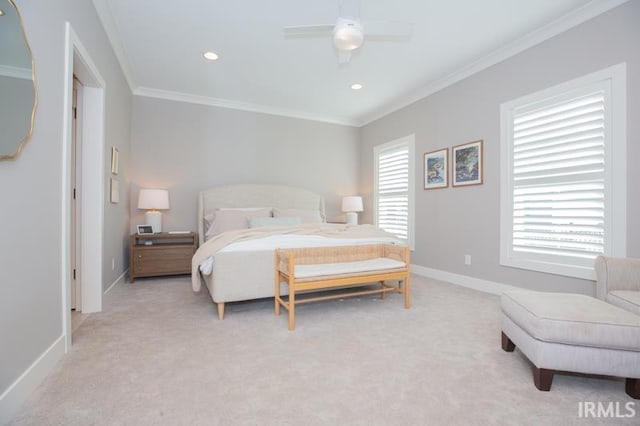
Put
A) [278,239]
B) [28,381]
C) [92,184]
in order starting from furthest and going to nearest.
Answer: [278,239] → [92,184] → [28,381]

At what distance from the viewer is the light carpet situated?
135cm

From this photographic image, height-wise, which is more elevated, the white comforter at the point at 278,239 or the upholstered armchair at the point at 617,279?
the white comforter at the point at 278,239

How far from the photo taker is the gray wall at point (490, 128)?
241 cm

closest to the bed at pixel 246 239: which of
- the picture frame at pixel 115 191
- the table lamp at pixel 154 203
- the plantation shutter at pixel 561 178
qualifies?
the table lamp at pixel 154 203

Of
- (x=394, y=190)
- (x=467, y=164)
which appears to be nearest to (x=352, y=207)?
(x=394, y=190)

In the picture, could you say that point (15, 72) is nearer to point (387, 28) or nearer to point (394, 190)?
point (387, 28)

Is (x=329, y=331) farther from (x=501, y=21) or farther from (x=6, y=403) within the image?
(x=501, y=21)

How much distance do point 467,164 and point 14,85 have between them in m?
4.04

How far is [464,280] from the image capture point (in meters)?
3.79

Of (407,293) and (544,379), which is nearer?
(544,379)

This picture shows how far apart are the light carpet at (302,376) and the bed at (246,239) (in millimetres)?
285

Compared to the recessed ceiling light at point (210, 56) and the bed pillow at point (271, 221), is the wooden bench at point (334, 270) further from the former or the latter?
the recessed ceiling light at point (210, 56)

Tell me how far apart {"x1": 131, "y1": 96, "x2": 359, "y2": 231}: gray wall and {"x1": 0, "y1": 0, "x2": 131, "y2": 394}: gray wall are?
245cm

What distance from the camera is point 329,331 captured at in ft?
7.67
